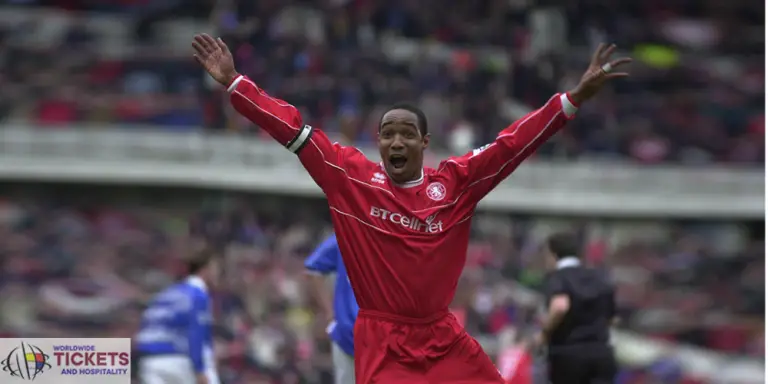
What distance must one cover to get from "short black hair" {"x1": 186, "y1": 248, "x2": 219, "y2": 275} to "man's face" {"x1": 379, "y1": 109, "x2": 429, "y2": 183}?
178 inches

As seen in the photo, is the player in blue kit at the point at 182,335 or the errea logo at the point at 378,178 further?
the player in blue kit at the point at 182,335

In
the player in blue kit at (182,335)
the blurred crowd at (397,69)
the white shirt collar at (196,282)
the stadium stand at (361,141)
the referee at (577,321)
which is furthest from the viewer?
the blurred crowd at (397,69)

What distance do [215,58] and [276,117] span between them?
1.33 feet

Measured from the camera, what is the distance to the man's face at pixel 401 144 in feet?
22.4

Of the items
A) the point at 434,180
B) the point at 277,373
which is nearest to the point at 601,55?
the point at 434,180

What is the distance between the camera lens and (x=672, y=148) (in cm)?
2341

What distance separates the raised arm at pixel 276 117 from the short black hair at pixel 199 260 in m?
4.39

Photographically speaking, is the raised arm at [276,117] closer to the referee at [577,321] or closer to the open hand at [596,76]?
the open hand at [596,76]

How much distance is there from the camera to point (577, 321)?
34.7ft

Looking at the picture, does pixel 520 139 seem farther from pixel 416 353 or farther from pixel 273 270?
pixel 273 270

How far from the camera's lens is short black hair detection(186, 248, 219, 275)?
36.6 ft

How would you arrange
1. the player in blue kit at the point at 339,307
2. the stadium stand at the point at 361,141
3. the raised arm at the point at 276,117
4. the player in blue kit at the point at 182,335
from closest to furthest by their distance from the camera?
the raised arm at the point at 276,117 < the player in blue kit at the point at 339,307 < the player in blue kit at the point at 182,335 < the stadium stand at the point at 361,141

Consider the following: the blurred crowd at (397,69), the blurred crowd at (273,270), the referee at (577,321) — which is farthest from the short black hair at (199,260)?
the blurred crowd at (397,69)

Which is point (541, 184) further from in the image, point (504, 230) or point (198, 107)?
point (198, 107)
